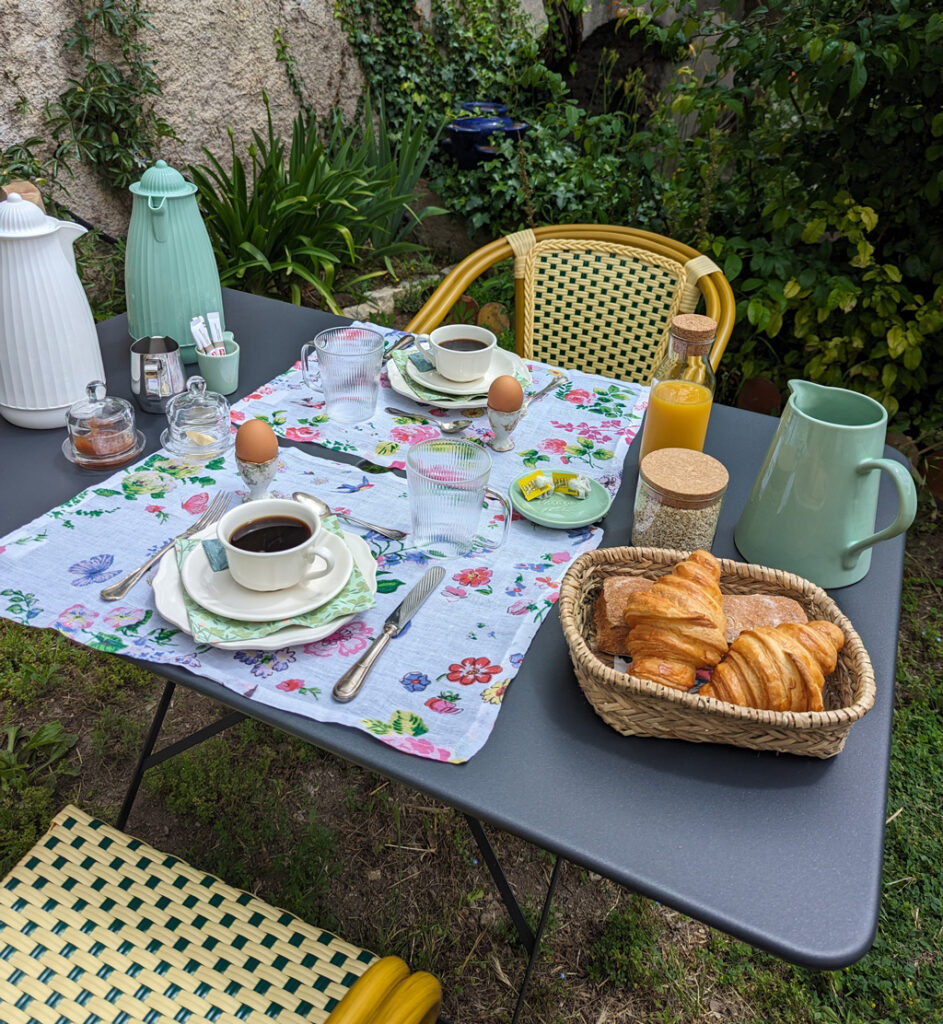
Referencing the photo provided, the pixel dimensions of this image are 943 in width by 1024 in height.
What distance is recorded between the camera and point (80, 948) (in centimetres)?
99

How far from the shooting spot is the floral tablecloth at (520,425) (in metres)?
1.29

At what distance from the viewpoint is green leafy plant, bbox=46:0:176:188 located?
293cm

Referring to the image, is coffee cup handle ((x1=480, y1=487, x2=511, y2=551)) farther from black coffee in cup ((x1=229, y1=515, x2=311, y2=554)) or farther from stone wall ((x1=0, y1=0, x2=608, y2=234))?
stone wall ((x1=0, y1=0, x2=608, y2=234))

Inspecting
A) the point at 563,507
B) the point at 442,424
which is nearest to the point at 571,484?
the point at 563,507

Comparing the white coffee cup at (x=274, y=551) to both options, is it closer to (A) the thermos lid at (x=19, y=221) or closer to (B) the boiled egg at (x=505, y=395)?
(B) the boiled egg at (x=505, y=395)

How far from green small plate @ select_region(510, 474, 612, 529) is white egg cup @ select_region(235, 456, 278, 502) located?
344mm

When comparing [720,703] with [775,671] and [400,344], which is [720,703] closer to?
[775,671]

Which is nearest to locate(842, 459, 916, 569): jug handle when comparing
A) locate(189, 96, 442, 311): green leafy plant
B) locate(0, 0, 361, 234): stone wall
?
locate(189, 96, 442, 311): green leafy plant

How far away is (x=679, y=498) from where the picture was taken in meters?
1.01

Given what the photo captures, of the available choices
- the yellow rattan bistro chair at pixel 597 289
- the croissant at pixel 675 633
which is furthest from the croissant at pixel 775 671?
the yellow rattan bistro chair at pixel 597 289

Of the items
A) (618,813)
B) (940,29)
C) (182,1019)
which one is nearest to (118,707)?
(182,1019)

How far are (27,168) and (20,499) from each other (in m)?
2.25

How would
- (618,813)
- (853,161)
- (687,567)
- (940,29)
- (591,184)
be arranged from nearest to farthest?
(618,813) → (687,567) → (940,29) → (853,161) → (591,184)

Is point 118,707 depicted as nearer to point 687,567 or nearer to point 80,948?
point 80,948
